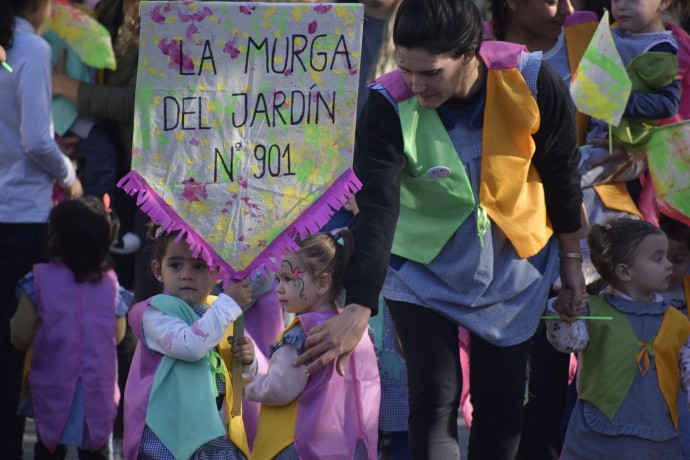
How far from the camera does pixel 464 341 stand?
189 inches

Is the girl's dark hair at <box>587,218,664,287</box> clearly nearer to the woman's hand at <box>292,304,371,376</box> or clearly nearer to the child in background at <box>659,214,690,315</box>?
the child in background at <box>659,214,690,315</box>

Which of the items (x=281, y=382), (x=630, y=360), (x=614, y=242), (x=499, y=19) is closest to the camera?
(x=281, y=382)

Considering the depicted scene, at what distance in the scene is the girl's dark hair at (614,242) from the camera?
5.09 metres

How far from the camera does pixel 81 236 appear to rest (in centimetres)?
586

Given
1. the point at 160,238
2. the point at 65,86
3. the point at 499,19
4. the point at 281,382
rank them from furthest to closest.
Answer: the point at 65,86 < the point at 499,19 < the point at 160,238 < the point at 281,382

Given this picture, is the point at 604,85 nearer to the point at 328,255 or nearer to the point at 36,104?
the point at 328,255

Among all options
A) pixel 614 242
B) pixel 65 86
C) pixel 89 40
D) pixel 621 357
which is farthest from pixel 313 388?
pixel 65 86

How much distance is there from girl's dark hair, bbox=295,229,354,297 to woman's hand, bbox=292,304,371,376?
51cm

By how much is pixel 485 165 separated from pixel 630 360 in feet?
3.67

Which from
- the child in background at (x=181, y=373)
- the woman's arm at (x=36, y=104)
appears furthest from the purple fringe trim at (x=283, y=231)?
the woman's arm at (x=36, y=104)

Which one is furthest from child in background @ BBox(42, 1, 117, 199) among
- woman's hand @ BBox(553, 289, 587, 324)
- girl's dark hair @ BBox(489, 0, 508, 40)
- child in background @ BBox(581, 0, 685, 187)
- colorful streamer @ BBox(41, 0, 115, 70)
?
woman's hand @ BBox(553, 289, 587, 324)

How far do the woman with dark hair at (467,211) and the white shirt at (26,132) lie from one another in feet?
7.08

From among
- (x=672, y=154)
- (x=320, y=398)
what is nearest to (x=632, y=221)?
(x=672, y=154)

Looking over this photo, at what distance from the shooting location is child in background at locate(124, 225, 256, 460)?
4.35 meters
